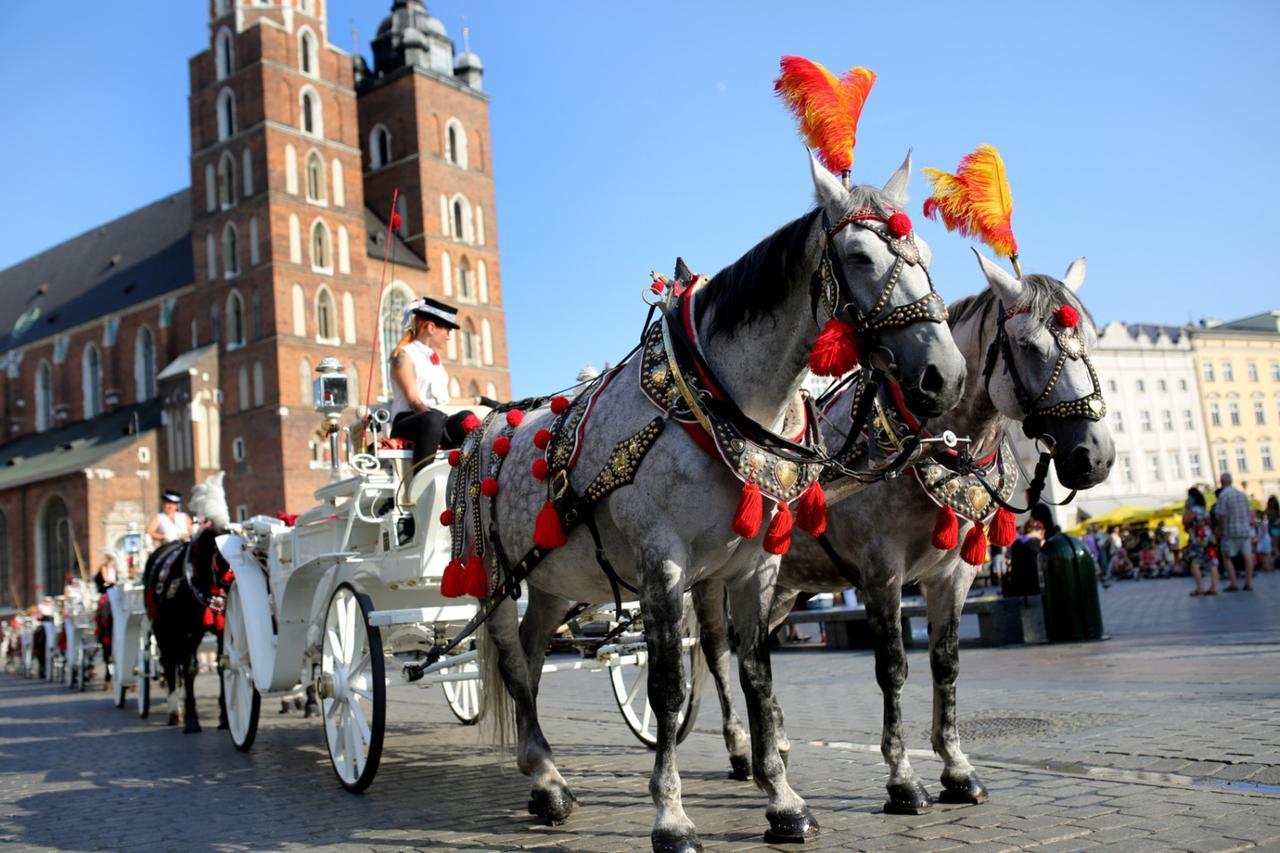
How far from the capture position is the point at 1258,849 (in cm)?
335

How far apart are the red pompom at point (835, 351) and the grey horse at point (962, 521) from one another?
911mm

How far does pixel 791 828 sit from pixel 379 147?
50670 millimetres

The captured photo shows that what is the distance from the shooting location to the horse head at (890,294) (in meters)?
3.41

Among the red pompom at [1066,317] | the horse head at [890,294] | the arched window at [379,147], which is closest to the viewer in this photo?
the horse head at [890,294]

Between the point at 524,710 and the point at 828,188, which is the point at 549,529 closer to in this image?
the point at 524,710

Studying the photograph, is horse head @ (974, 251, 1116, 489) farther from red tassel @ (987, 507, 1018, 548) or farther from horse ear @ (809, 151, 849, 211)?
horse ear @ (809, 151, 849, 211)

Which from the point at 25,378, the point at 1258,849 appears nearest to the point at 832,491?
the point at 1258,849

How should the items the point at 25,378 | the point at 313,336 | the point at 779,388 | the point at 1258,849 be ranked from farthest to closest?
the point at 25,378
the point at 313,336
the point at 779,388
the point at 1258,849

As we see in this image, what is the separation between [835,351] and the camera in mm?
3473

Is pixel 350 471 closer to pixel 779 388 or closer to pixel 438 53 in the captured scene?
pixel 779 388

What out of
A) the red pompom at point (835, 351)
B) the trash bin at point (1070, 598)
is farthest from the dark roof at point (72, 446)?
the red pompom at point (835, 351)

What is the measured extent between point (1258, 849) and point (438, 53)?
53.8 meters

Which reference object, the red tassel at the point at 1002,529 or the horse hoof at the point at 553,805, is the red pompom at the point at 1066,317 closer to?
the red tassel at the point at 1002,529

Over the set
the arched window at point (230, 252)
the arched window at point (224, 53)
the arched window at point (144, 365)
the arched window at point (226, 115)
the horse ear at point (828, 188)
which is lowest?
the horse ear at point (828, 188)
